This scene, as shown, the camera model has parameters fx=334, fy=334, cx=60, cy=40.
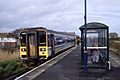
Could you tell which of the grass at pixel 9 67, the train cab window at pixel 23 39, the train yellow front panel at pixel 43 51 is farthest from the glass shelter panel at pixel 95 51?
the train cab window at pixel 23 39

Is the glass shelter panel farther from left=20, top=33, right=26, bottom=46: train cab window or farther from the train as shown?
left=20, top=33, right=26, bottom=46: train cab window

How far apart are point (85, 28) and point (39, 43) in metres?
8.28

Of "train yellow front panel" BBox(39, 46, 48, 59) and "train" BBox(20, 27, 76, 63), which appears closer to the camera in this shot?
"train" BBox(20, 27, 76, 63)

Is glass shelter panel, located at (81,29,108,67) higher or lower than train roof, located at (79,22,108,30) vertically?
lower

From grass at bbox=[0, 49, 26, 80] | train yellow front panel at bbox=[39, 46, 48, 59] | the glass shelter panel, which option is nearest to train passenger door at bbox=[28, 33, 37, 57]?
train yellow front panel at bbox=[39, 46, 48, 59]

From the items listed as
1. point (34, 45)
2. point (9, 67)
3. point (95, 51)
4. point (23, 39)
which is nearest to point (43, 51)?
point (34, 45)

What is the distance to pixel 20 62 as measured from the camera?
26469 mm

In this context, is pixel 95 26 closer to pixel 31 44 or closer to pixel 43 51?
pixel 43 51

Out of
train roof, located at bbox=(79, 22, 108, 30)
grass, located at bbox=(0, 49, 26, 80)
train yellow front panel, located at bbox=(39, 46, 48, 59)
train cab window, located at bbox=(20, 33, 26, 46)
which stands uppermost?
train roof, located at bbox=(79, 22, 108, 30)

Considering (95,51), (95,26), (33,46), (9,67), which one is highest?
(95,26)

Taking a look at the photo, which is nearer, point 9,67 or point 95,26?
point 95,26

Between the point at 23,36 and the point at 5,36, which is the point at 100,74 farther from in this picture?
the point at 5,36

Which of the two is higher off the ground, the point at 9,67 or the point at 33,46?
the point at 33,46

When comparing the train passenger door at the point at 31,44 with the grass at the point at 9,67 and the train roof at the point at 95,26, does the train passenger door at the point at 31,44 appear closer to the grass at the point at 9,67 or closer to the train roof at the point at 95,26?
the grass at the point at 9,67
